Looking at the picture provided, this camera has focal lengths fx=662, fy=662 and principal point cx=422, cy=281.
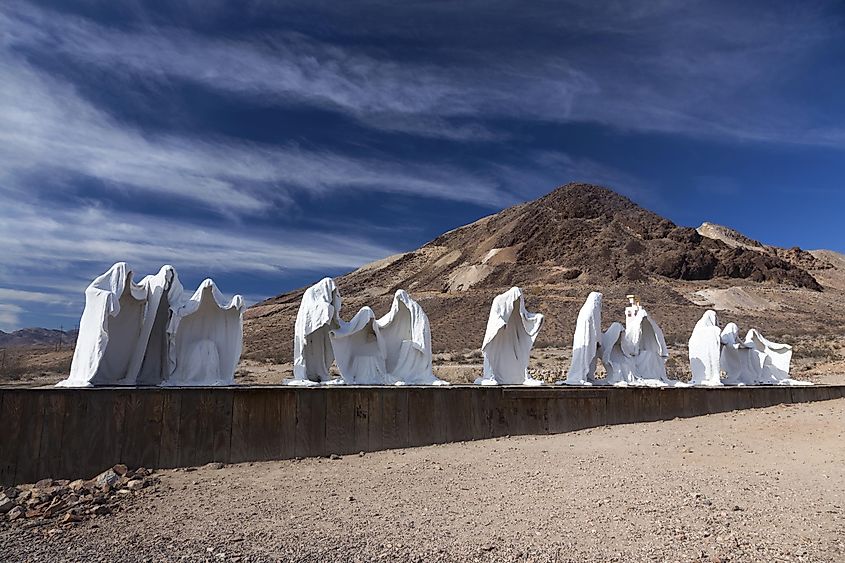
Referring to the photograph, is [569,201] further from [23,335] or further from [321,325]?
[23,335]

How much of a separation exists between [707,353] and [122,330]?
1371 cm

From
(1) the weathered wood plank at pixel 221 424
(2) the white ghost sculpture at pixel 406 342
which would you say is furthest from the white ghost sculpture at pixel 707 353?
(1) the weathered wood plank at pixel 221 424

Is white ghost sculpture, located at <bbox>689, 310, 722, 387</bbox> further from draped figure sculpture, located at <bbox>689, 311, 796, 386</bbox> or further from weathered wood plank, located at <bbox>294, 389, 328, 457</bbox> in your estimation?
weathered wood plank, located at <bbox>294, 389, 328, 457</bbox>

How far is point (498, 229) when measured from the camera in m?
99.6

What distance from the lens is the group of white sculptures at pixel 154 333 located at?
29.5 feet

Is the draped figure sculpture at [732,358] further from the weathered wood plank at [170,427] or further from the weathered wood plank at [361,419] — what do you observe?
the weathered wood plank at [170,427]

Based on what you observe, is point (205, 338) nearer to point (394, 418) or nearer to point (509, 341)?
point (394, 418)

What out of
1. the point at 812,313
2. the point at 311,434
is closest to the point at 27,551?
the point at 311,434

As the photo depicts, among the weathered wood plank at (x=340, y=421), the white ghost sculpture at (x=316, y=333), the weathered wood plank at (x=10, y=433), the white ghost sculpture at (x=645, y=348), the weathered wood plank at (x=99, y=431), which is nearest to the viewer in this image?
the weathered wood plank at (x=10, y=433)

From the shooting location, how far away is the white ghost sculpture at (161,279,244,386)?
33.2 ft

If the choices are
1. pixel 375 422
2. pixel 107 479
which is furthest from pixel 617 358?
pixel 107 479

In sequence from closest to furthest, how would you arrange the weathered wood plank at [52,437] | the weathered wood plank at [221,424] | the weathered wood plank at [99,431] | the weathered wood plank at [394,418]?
the weathered wood plank at [52,437], the weathered wood plank at [99,431], the weathered wood plank at [221,424], the weathered wood plank at [394,418]

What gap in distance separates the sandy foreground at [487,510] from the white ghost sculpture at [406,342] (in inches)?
114

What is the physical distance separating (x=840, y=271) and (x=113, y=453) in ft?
362
